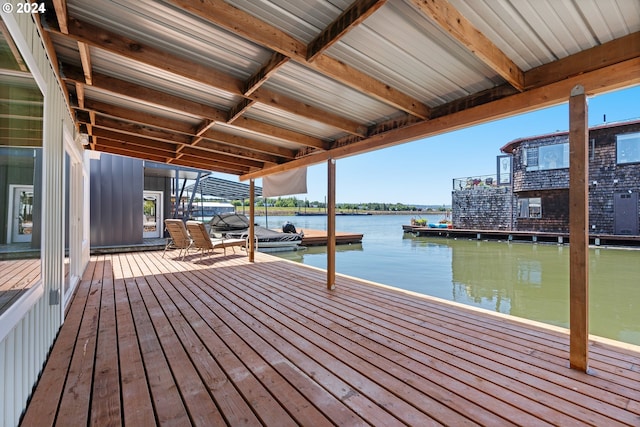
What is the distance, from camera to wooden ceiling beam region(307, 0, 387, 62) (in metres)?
1.60

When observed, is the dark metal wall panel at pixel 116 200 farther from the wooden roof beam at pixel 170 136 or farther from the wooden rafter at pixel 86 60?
the wooden rafter at pixel 86 60

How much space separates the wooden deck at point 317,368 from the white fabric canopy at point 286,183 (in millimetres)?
2868

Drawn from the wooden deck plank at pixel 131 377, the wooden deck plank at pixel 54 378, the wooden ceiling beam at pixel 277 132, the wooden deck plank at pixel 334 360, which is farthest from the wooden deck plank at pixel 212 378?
the wooden ceiling beam at pixel 277 132

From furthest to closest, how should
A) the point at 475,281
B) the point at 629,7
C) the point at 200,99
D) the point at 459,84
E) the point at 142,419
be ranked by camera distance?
1. the point at 475,281
2. the point at 200,99
3. the point at 459,84
4. the point at 629,7
5. the point at 142,419

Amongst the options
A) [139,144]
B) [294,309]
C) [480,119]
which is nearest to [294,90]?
[480,119]

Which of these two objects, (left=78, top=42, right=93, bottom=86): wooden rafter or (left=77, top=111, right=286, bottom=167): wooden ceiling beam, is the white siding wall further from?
(left=77, top=111, right=286, bottom=167): wooden ceiling beam

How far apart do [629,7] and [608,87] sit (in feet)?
1.54

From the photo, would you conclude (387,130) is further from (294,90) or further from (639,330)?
(639,330)

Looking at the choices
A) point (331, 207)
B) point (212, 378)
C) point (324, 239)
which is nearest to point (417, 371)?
point (212, 378)

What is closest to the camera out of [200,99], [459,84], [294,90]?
[459,84]

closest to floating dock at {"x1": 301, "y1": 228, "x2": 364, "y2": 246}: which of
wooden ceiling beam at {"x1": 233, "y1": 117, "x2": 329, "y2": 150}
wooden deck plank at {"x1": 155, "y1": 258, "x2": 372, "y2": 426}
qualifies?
wooden ceiling beam at {"x1": 233, "y1": 117, "x2": 329, "y2": 150}

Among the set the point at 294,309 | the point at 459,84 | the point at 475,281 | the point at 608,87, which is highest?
the point at 459,84

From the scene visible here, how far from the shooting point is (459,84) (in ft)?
8.38

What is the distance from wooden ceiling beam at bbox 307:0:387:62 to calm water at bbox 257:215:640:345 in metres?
4.75
